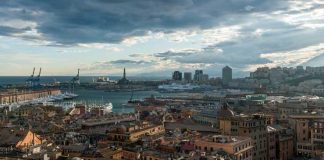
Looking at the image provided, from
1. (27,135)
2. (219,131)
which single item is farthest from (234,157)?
(27,135)

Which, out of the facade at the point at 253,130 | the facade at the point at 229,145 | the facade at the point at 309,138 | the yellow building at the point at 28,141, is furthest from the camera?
the facade at the point at 309,138

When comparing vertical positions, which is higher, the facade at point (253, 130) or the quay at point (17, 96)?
the facade at point (253, 130)

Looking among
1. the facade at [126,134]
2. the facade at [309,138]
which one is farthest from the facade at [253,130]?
the facade at [126,134]

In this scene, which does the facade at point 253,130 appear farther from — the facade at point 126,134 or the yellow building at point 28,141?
the yellow building at point 28,141

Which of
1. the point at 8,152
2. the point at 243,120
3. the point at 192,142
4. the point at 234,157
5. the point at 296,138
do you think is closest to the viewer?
the point at 8,152

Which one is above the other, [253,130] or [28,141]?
[253,130]

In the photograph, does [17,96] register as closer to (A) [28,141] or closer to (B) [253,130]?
(A) [28,141]

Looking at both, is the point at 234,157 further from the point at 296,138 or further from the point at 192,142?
the point at 296,138

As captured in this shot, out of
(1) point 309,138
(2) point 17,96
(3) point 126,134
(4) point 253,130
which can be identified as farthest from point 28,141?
(2) point 17,96
